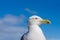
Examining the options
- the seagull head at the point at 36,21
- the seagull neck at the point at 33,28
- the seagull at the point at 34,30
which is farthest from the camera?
the seagull head at the point at 36,21

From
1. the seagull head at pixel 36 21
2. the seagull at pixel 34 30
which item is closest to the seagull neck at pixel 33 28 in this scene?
the seagull at pixel 34 30

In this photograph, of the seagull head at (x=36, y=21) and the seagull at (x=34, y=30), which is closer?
the seagull at (x=34, y=30)

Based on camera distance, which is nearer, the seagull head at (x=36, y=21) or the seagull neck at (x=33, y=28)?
the seagull neck at (x=33, y=28)

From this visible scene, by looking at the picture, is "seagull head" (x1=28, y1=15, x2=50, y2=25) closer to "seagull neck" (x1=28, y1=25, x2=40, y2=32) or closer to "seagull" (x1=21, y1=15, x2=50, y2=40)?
"seagull" (x1=21, y1=15, x2=50, y2=40)

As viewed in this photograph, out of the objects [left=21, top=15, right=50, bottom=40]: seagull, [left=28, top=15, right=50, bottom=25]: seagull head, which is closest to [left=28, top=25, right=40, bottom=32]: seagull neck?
[left=21, top=15, right=50, bottom=40]: seagull

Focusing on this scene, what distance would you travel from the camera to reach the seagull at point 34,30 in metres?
21.7

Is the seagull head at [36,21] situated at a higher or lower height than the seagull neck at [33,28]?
higher

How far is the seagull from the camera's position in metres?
21.7

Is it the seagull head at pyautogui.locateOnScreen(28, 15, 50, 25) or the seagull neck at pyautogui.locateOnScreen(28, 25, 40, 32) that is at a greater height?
the seagull head at pyautogui.locateOnScreen(28, 15, 50, 25)

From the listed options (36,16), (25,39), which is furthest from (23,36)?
(36,16)

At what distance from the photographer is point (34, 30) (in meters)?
22.2

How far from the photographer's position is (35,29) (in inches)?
875

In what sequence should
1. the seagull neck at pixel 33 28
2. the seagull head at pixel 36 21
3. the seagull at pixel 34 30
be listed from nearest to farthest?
the seagull at pixel 34 30 → the seagull neck at pixel 33 28 → the seagull head at pixel 36 21

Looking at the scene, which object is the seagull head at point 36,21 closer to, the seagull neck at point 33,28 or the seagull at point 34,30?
the seagull at point 34,30
